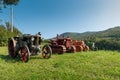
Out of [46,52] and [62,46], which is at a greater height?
[62,46]

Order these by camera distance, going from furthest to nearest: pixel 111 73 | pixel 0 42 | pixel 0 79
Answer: pixel 0 42
pixel 111 73
pixel 0 79

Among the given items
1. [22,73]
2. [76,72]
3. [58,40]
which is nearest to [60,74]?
[76,72]

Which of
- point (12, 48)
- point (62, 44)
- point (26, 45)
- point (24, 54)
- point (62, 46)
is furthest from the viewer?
point (62, 44)

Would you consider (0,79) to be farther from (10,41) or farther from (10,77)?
(10,41)

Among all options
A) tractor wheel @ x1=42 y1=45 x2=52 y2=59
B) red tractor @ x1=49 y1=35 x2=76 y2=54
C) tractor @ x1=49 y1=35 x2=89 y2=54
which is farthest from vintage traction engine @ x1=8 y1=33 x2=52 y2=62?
red tractor @ x1=49 y1=35 x2=76 y2=54

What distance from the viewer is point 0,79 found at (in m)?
10.1

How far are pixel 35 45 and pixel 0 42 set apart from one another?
57.2ft

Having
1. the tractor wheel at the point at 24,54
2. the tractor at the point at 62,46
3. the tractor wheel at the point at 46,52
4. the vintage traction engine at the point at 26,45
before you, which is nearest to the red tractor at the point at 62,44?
the tractor at the point at 62,46

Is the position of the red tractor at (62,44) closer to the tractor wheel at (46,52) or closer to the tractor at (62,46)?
the tractor at (62,46)

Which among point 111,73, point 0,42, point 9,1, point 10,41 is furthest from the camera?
point 9,1

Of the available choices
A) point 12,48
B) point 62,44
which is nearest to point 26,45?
point 12,48

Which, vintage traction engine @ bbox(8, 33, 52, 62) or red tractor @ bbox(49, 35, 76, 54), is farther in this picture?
red tractor @ bbox(49, 35, 76, 54)

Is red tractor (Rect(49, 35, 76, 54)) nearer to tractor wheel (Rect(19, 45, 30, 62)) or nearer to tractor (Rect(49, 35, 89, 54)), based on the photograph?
tractor (Rect(49, 35, 89, 54))

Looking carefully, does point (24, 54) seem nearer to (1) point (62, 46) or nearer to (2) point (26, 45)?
(2) point (26, 45)
